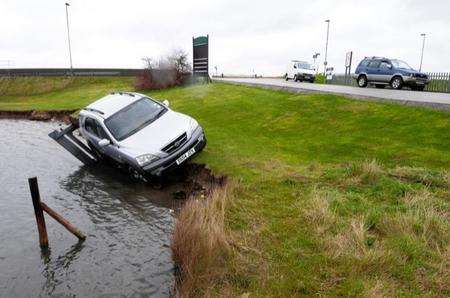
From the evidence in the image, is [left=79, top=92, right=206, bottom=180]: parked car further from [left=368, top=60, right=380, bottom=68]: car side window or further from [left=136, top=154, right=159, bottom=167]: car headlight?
[left=368, top=60, right=380, bottom=68]: car side window

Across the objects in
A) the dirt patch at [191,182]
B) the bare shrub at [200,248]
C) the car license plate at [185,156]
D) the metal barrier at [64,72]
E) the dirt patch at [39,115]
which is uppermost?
the metal barrier at [64,72]

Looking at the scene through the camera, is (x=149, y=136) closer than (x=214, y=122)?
Yes

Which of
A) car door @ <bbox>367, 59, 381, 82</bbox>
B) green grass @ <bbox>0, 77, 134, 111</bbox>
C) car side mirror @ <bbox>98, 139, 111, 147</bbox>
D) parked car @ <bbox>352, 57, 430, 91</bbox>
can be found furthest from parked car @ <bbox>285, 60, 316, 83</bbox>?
car side mirror @ <bbox>98, 139, 111, 147</bbox>

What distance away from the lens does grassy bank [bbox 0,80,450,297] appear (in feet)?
16.9

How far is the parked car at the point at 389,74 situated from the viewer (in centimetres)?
2158

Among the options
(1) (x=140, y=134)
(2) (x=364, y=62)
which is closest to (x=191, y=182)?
(1) (x=140, y=134)

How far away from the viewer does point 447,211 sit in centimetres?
663

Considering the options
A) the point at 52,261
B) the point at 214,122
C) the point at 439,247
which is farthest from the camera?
the point at 214,122

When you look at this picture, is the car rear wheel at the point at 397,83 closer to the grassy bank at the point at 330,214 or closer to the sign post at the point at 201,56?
the grassy bank at the point at 330,214

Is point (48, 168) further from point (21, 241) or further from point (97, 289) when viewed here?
point (97, 289)

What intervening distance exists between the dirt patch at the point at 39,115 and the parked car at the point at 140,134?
49.3 ft

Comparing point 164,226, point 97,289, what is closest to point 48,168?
point 164,226

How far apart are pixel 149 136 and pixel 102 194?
211 cm

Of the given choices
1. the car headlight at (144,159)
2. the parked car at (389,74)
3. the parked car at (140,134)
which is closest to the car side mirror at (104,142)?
the parked car at (140,134)
